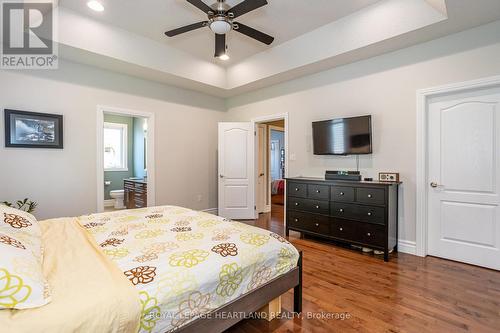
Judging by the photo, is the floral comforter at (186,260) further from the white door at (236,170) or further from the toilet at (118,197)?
the toilet at (118,197)

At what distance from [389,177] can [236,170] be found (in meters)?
2.79

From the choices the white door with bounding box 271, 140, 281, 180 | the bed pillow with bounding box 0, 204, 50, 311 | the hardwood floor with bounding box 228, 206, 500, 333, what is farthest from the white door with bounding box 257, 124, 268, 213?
the bed pillow with bounding box 0, 204, 50, 311

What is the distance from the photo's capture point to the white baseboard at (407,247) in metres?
3.23

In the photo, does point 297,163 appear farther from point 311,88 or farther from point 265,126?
point 265,126

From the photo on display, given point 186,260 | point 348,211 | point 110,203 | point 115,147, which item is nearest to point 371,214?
point 348,211

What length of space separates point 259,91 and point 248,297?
4179 mm

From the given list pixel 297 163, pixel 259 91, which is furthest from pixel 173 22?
pixel 297 163

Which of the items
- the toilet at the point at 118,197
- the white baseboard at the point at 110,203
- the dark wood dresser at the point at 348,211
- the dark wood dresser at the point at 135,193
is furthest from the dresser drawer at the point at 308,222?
the white baseboard at the point at 110,203

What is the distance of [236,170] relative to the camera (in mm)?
5188

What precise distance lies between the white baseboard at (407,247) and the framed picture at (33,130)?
4.78m

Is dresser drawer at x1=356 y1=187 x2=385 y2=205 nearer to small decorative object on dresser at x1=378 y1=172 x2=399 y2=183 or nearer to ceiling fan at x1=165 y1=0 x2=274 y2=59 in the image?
small decorative object on dresser at x1=378 y1=172 x2=399 y2=183

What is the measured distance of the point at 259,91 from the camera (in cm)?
507

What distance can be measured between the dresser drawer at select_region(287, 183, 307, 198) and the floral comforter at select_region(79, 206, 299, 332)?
1846 mm

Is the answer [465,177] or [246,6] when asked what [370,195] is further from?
[246,6]
